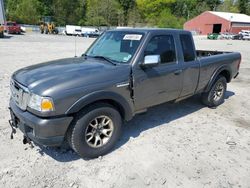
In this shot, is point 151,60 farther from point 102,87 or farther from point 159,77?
point 102,87

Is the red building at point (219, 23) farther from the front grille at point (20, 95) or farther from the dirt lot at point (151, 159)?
the front grille at point (20, 95)

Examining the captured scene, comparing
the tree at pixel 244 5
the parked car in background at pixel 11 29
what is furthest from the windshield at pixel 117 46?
the tree at pixel 244 5

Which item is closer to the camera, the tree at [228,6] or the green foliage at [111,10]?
the green foliage at [111,10]

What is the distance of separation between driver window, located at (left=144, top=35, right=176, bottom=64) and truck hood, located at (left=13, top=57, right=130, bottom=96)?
2.06 ft

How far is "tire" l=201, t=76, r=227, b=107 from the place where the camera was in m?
5.92

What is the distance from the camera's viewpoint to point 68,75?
3.48 meters

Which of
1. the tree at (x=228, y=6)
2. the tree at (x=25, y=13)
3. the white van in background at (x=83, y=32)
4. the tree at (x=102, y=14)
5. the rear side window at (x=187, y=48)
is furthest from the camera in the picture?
the tree at (x=228, y=6)

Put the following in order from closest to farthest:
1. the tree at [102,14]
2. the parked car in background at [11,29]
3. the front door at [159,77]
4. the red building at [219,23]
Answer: the front door at [159,77] < the parked car in background at [11,29] < the red building at [219,23] < the tree at [102,14]

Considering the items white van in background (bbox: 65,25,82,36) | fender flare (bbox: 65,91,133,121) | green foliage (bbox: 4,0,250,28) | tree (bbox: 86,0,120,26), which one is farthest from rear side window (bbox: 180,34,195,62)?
tree (bbox: 86,0,120,26)

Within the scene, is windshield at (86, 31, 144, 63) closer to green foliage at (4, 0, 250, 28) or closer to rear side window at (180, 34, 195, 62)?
rear side window at (180, 34, 195, 62)

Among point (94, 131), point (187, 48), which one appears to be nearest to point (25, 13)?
point (187, 48)

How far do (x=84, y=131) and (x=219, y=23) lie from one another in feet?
224

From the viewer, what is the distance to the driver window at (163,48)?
4.21m

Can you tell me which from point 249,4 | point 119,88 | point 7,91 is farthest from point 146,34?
point 249,4
